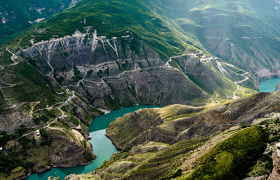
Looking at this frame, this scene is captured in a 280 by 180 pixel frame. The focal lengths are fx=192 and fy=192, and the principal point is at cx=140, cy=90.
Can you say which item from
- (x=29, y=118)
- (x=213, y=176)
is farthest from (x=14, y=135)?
(x=213, y=176)

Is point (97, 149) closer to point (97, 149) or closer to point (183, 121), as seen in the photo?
point (97, 149)

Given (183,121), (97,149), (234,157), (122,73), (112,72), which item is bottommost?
(97,149)

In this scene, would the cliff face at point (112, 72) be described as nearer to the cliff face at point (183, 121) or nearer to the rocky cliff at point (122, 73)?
the rocky cliff at point (122, 73)

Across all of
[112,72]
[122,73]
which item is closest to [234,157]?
[122,73]

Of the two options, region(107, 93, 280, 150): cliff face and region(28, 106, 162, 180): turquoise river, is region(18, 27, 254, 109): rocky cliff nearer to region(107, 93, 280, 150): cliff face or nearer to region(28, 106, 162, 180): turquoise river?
region(28, 106, 162, 180): turquoise river

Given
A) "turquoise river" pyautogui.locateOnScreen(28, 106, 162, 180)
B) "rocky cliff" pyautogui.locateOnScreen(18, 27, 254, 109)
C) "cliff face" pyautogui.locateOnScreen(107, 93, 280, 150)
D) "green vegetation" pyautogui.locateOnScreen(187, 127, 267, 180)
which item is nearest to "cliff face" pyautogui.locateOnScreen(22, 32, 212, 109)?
"rocky cliff" pyautogui.locateOnScreen(18, 27, 254, 109)
